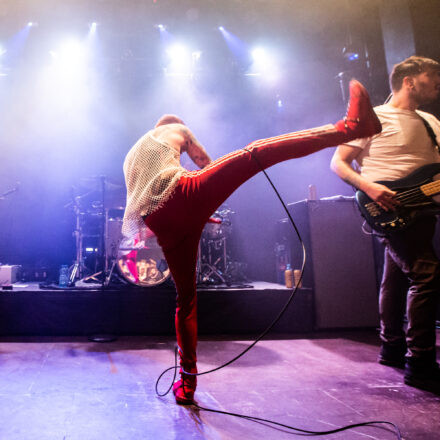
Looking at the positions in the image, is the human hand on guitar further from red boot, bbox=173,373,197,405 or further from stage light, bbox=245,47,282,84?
stage light, bbox=245,47,282,84

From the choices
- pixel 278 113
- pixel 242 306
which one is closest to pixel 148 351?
pixel 242 306

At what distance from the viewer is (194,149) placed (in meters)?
2.11

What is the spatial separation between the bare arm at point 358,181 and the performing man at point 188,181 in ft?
2.52

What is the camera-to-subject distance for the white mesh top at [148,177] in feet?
5.70

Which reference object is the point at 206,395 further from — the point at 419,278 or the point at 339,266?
the point at 339,266

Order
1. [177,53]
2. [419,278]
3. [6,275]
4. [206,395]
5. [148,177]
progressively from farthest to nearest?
[177,53]
[6,275]
[419,278]
[206,395]
[148,177]

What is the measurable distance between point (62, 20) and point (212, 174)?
22.5 feet

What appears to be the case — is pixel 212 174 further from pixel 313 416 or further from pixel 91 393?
pixel 91 393

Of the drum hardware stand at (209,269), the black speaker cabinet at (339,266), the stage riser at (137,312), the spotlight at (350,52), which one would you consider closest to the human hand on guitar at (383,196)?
the black speaker cabinet at (339,266)

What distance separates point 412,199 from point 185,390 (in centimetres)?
178

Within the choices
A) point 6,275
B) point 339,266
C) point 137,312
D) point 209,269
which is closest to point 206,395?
point 137,312

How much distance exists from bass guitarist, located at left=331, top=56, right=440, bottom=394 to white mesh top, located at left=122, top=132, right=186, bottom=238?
51.5 inches

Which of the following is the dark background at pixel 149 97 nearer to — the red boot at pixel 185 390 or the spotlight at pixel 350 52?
the spotlight at pixel 350 52

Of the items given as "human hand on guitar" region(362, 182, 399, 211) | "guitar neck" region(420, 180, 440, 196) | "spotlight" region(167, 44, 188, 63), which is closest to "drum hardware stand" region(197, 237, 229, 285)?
"human hand on guitar" region(362, 182, 399, 211)
